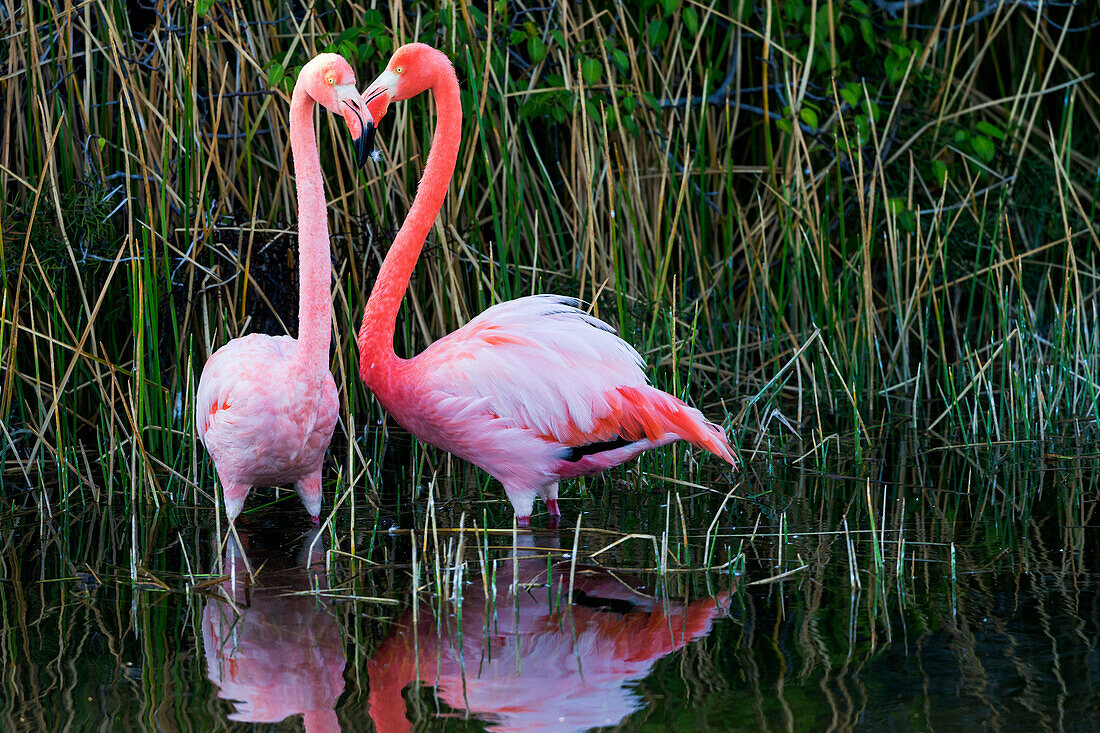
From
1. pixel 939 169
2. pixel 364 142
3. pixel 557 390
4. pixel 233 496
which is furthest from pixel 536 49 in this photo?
pixel 233 496

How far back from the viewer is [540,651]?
2.88 m

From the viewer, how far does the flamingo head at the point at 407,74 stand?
4.10 meters

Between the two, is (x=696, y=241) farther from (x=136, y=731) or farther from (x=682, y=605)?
(x=136, y=731)

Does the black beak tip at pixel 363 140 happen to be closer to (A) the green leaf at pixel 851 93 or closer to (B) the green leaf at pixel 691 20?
(B) the green leaf at pixel 691 20

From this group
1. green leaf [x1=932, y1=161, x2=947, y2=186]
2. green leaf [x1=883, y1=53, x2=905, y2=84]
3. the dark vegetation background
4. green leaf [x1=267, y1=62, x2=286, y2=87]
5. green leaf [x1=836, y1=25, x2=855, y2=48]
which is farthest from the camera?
green leaf [x1=932, y1=161, x2=947, y2=186]

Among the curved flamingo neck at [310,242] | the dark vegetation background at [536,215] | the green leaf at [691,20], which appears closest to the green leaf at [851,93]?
the dark vegetation background at [536,215]

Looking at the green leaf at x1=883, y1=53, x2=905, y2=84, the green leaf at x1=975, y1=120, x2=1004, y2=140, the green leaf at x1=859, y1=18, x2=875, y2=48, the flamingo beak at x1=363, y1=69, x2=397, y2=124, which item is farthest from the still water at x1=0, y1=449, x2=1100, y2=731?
the green leaf at x1=859, y1=18, x2=875, y2=48

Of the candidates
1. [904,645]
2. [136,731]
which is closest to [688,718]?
[904,645]

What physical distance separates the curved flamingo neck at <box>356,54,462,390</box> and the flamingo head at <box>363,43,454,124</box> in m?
0.02

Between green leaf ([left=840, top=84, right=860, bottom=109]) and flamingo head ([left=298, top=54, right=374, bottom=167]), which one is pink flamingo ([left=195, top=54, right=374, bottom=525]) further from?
green leaf ([left=840, top=84, right=860, bottom=109])

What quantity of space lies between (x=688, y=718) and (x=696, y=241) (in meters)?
3.92

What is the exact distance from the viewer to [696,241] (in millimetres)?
6105

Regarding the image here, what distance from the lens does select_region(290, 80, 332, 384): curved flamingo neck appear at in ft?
12.9

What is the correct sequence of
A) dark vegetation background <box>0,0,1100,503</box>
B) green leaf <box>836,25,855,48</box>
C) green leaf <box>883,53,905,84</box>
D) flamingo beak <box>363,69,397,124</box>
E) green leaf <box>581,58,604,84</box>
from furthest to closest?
green leaf <box>836,25,855,48</box>
green leaf <box>883,53,905,84</box>
green leaf <box>581,58,604,84</box>
dark vegetation background <box>0,0,1100,503</box>
flamingo beak <box>363,69,397,124</box>
